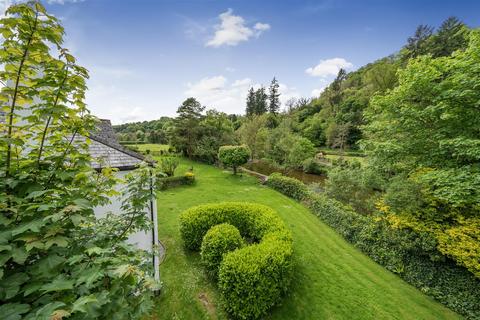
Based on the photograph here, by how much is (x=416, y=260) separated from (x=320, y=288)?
416cm

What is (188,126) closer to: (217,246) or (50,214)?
(217,246)

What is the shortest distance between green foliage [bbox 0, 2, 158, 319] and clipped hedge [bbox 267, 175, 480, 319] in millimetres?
9451

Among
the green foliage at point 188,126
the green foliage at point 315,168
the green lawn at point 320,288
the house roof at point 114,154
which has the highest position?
the green foliage at point 188,126

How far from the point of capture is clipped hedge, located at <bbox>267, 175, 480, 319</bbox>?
6.13 meters

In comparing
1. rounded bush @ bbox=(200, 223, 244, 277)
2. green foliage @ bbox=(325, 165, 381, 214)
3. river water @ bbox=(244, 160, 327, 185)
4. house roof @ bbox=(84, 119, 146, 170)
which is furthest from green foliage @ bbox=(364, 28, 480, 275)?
river water @ bbox=(244, 160, 327, 185)

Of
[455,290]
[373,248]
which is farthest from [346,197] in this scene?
[455,290]

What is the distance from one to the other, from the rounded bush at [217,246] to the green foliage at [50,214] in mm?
3992

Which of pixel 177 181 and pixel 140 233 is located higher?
pixel 140 233

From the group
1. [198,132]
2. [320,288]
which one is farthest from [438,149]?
[198,132]

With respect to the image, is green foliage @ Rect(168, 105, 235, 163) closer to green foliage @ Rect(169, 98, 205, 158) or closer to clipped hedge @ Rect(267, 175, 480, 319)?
green foliage @ Rect(169, 98, 205, 158)

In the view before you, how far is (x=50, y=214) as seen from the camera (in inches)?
68.3

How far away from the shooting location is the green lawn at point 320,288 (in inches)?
219

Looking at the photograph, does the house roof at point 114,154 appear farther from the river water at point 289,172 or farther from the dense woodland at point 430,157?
the river water at point 289,172

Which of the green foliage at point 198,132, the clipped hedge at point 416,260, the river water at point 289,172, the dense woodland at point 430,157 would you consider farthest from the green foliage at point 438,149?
the green foliage at point 198,132
